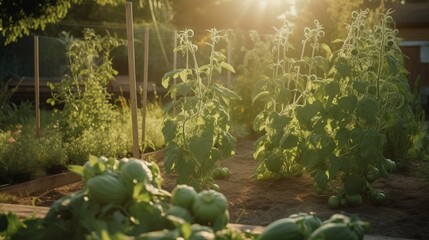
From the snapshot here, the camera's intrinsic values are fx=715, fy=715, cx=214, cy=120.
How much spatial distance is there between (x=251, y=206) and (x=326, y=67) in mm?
1433

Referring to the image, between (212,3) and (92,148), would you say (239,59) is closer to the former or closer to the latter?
(212,3)

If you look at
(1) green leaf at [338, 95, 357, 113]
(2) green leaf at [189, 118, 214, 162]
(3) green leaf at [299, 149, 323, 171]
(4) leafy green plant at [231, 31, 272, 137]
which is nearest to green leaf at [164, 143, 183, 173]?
(2) green leaf at [189, 118, 214, 162]

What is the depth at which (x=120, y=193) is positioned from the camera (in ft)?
6.36

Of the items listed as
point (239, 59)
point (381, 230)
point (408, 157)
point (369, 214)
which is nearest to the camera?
point (381, 230)

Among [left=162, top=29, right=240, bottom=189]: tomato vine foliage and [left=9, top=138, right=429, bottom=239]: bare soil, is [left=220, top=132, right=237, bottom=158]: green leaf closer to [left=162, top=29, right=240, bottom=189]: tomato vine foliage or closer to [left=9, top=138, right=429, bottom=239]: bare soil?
[left=162, top=29, right=240, bottom=189]: tomato vine foliage

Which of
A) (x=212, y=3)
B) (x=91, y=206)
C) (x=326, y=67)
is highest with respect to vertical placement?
(x=212, y=3)

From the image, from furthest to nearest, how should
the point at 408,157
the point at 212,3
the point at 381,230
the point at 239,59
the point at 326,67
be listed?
the point at 212,3 < the point at 239,59 < the point at 408,157 < the point at 326,67 < the point at 381,230

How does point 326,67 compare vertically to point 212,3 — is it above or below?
below

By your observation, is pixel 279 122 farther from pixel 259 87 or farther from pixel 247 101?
pixel 247 101

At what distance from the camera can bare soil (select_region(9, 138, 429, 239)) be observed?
4879mm

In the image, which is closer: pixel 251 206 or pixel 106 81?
pixel 251 206

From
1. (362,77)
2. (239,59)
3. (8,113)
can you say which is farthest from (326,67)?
(239,59)

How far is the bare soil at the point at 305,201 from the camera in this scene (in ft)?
16.0

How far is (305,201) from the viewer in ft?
18.4
